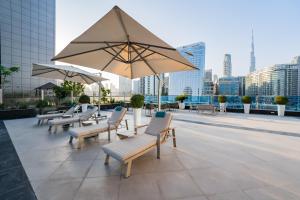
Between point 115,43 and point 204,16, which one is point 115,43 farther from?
point 204,16

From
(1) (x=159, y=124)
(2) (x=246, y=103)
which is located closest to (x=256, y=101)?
(2) (x=246, y=103)

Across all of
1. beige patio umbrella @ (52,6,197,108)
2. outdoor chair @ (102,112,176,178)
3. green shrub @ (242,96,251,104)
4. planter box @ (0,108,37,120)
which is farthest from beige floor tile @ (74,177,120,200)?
green shrub @ (242,96,251,104)

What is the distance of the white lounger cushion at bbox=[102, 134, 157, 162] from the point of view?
275 centimetres

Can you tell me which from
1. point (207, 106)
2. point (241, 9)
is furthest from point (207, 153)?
point (241, 9)

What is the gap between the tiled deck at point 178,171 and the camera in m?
2.25

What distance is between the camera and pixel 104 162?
3.24 m

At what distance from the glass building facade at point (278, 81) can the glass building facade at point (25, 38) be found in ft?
93.5

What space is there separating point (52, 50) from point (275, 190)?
30.4 metres

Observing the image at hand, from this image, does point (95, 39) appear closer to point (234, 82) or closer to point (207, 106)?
point (207, 106)

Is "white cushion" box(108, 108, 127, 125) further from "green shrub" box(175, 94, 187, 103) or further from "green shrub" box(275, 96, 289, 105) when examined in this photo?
"green shrub" box(275, 96, 289, 105)

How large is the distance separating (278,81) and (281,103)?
1238cm

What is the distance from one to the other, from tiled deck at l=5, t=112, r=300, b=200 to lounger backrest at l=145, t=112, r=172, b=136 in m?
0.54

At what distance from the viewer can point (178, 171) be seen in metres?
2.88

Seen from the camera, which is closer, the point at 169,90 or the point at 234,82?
the point at 234,82
